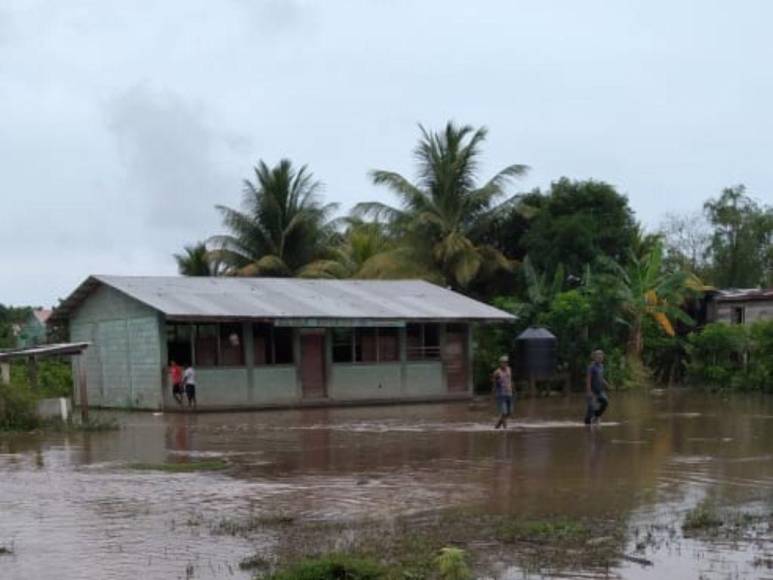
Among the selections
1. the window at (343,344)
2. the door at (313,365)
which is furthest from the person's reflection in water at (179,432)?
the window at (343,344)

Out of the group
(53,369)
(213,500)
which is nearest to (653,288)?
(53,369)

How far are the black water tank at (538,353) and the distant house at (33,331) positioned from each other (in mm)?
16066

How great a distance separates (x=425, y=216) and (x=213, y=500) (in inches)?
1113

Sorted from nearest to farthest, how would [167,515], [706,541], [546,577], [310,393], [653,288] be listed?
[546,577] < [706,541] < [167,515] < [310,393] < [653,288]

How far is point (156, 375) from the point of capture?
95.5ft

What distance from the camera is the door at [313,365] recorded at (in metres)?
31.0

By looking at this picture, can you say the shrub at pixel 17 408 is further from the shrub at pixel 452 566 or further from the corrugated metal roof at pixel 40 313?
the corrugated metal roof at pixel 40 313

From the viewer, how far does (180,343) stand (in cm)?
2995

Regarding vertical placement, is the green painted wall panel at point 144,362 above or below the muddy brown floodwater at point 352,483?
above

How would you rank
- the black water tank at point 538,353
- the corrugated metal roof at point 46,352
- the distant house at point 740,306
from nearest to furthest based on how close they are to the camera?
the corrugated metal roof at point 46,352 < the black water tank at point 538,353 < the distant house at point 740,306

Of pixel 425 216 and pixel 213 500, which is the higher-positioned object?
pixel 425 216

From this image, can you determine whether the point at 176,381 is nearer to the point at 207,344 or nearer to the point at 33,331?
the point at 207,344

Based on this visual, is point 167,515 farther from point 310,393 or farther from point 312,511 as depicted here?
point 310,393

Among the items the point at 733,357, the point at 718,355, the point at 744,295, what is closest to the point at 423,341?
the point at 718,355
